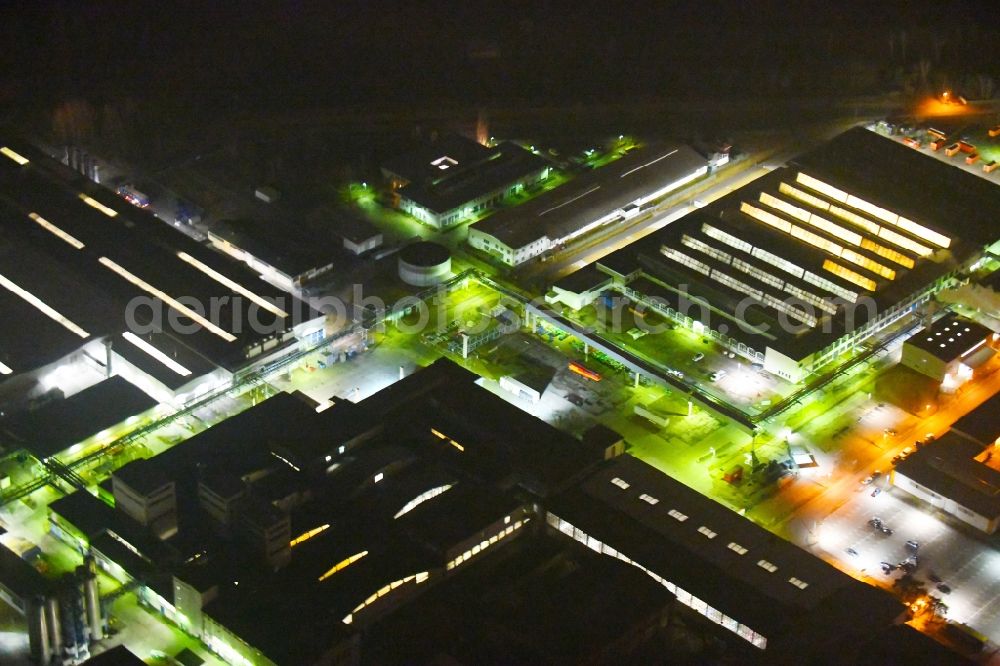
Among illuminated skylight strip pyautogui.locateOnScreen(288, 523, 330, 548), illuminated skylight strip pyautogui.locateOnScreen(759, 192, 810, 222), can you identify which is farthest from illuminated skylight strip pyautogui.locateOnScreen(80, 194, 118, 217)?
Answer: illuminated skylight strip pyautogui.locateOnScreen(759, 192, 810, 222)

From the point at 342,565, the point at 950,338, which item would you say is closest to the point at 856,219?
the point at 950,338

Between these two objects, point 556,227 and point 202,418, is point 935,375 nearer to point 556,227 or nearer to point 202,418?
point 556,227

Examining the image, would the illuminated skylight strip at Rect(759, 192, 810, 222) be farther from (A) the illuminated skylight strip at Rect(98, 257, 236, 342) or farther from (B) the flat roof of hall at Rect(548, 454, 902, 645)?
(A) the illuminated skylight strip at Rect(98, 257, 236, 342)

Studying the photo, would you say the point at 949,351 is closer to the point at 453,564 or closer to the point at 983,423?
the point at 983,423

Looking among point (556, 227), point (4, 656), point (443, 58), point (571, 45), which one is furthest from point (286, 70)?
point (4, 656)

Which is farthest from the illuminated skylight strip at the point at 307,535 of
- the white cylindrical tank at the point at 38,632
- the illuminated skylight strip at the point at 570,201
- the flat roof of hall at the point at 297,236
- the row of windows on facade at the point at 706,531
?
the illuminated skylight strip at the point at 570,201

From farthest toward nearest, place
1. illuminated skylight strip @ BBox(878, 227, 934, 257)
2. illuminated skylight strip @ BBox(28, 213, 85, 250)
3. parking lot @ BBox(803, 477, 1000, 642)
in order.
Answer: illuminated skylight strip @ BBox(878, 227, 934, 257), illuminated skylight strip @ BBox(28, 213, 85, 250), parking lot @ BBox(803, 477, 1000, 642)

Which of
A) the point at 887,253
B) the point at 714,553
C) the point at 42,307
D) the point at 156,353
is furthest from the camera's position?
the point at 887,253
